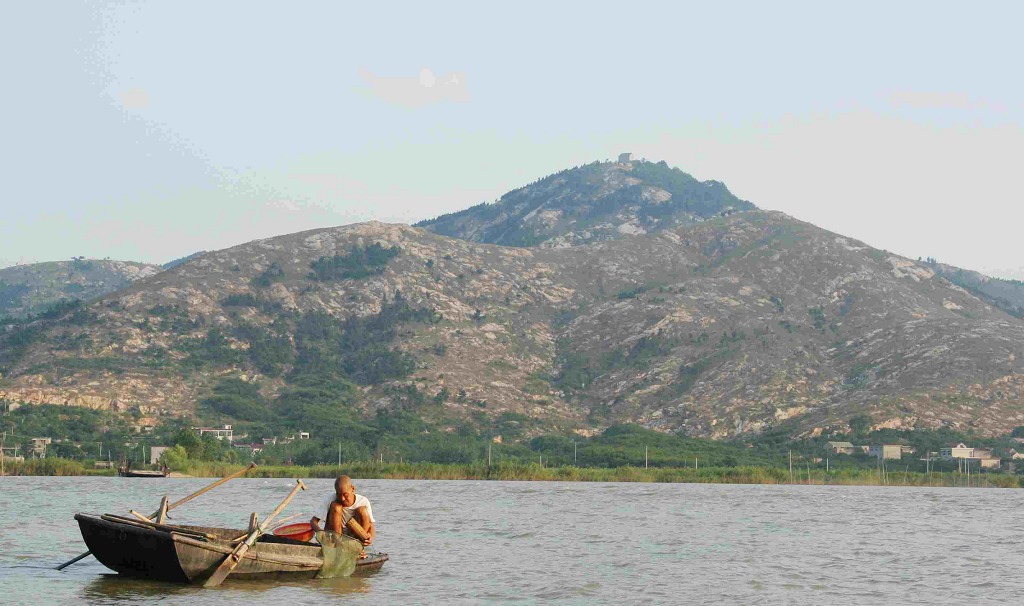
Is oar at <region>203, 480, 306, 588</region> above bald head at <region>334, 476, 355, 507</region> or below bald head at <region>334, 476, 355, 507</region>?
below

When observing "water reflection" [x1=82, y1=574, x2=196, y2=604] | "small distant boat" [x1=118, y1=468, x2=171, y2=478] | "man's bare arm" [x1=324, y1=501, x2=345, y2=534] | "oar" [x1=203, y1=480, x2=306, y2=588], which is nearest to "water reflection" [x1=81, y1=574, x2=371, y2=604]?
"water reflection" [x1=82, y1=574, x2=196, y2=604]

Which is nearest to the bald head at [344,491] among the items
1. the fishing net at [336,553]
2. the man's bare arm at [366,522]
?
the man's bare arm at [366,522]

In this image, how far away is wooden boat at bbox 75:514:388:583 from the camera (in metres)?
41.2

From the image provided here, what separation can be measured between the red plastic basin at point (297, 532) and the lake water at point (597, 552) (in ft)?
5.56

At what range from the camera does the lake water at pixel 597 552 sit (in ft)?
143

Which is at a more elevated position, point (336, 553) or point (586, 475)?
point (586, 475)

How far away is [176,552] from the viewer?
4103 centimetres

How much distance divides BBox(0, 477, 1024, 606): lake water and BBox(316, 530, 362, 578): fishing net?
56cm

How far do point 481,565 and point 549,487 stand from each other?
3677 inches

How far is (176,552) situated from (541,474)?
426 ft

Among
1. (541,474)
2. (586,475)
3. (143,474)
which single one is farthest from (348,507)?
(586,475)

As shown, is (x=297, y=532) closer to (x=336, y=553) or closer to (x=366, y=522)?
(x=336, y=553)

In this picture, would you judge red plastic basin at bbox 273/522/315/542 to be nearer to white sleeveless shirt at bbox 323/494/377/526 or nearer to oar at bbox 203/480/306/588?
white sleeveless shirt at bbox 323/494/377/526

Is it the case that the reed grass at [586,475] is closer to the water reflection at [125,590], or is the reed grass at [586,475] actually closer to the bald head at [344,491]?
the bald head at [344,491]
